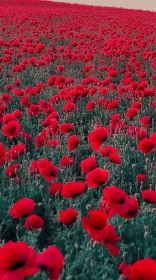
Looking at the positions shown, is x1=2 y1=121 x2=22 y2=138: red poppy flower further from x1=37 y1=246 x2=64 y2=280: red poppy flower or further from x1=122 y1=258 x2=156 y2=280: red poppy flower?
x1=122 y1=258 x2=156 y2=280: red poppy flower

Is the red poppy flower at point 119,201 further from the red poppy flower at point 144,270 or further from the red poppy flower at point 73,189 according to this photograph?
the red poppy flower at point 144,270

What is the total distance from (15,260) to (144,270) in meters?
0.46

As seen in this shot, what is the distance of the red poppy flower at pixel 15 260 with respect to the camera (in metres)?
1.38

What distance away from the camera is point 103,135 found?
9.18 feet

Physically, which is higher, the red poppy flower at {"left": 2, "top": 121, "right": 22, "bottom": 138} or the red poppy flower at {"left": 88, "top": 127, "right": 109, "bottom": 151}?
the red poppy flower at {"left": 88, "top": 127, "right": 109, "bottom": 151}

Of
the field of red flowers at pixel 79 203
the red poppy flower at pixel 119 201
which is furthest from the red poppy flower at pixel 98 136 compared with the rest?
the red poppy flower at pixel 119 201

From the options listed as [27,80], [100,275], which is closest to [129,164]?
[100,275]

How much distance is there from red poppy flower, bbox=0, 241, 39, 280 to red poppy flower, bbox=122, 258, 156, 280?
0.35 m

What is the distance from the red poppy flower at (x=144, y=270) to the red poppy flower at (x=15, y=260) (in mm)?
349

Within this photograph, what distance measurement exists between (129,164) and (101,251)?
149cm

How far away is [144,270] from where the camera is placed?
1382 millimetres

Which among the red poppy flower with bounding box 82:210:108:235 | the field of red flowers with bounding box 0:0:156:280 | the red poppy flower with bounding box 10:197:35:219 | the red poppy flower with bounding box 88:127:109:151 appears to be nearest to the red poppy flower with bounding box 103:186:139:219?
the field of red flowers with bounding box 0:0:156:280

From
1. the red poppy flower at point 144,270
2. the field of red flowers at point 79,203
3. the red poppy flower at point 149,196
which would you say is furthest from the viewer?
the red poppy flower at point 149,196

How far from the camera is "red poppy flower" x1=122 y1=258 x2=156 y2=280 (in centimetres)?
137
